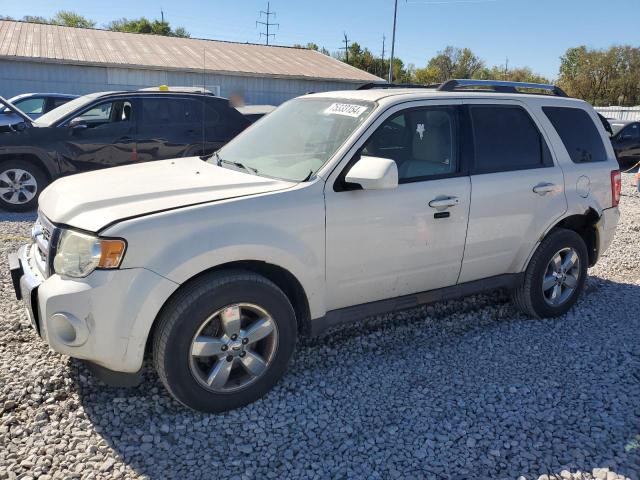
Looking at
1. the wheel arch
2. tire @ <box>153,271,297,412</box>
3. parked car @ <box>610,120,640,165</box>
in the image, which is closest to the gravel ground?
tire @ <box>153,271,297,412</box>

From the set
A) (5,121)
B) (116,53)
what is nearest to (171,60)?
(116,53)

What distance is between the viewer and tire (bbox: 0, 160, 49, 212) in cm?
779

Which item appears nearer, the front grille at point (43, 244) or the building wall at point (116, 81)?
the front grille at point (43, 244)

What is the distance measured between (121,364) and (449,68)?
239 feet

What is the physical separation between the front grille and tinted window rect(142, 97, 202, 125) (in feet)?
16.9

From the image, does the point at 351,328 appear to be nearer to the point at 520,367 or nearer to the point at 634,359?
the point at 520,367

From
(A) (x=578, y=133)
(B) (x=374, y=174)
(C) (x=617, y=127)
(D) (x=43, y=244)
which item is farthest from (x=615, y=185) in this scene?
(C) (x=617, y=127)

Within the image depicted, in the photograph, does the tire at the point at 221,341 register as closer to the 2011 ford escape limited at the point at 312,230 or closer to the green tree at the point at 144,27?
the 2011 ford escape limited at the point at 312,230

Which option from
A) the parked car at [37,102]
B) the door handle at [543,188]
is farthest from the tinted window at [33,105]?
the door handle at [543,188]

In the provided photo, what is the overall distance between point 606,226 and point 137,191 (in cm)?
391

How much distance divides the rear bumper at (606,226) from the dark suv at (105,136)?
574cm

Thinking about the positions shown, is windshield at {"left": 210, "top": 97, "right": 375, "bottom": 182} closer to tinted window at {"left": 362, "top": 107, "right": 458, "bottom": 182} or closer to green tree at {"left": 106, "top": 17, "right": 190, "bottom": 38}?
tinted window at {"left": 362, "top": 107, "right": 458, "bottom": 182}

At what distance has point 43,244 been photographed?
323cm

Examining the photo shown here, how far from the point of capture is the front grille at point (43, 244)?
298cm
